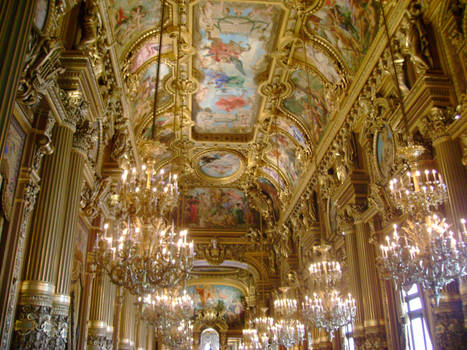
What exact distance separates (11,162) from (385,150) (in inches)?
296

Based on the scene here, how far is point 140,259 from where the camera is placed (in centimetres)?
618

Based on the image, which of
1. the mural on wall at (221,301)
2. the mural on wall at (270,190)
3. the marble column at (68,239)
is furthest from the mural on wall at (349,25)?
the mural on wall at (221,301)

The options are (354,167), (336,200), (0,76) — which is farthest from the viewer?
(336,200)

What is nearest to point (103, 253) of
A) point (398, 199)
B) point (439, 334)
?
point (398, 199)

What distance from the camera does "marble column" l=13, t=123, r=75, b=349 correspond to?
602cm

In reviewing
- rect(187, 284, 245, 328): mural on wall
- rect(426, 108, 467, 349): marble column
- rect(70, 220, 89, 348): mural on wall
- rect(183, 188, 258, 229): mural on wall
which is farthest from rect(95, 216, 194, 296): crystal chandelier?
rect(187, 284, 245, 328): mural on wall

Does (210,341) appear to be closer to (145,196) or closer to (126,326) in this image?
(126,326)

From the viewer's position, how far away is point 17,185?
244 inches

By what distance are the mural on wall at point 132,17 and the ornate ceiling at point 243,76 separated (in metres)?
0.02

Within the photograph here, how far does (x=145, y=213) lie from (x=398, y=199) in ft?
11.8

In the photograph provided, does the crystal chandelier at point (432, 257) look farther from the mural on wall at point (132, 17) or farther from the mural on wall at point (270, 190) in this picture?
the mural on wall at point (270, 190)

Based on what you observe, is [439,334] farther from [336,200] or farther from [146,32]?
[146,32]

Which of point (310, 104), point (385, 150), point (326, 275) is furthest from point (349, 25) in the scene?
point (326, 275)

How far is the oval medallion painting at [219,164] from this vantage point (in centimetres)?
1970
